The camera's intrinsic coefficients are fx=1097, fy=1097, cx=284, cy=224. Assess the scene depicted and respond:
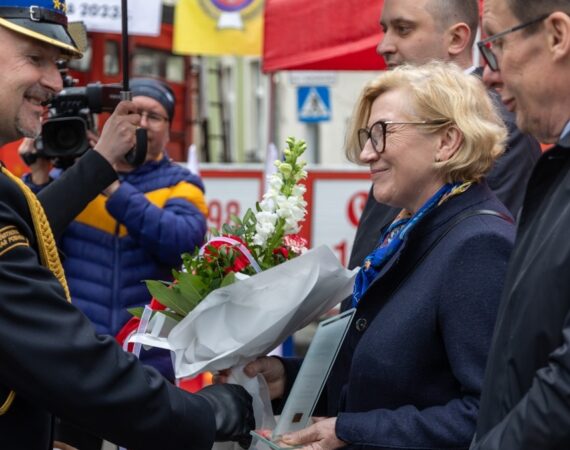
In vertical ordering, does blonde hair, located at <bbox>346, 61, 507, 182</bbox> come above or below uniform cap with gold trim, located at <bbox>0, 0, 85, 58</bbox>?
below

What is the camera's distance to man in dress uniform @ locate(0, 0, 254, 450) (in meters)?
2.34

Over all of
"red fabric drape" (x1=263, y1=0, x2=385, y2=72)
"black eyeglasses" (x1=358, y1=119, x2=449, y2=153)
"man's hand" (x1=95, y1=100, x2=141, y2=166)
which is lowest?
"man's hand" (x1=95, y1=100, x2=141, y2=166)

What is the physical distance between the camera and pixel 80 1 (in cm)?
757

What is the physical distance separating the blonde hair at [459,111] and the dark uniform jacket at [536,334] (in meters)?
0.60

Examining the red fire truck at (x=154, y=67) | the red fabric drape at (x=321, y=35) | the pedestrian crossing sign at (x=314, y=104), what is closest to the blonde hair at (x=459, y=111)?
the red fabric drape at (x=321, y=35)

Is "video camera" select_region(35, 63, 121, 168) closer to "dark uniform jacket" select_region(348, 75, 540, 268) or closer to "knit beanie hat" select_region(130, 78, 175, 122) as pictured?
"knit beanie hat" select_region(130, 78, 175, 122)

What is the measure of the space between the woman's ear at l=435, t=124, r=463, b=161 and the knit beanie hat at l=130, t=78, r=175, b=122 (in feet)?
7.77

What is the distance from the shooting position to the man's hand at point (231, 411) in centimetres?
264

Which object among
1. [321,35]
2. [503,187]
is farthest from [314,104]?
[503,187]

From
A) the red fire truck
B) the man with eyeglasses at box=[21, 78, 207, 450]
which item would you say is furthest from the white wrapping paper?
the red fire truck

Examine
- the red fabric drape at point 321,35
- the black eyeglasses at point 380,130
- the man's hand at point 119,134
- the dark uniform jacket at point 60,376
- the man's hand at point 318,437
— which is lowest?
the man's hand at point 318,437

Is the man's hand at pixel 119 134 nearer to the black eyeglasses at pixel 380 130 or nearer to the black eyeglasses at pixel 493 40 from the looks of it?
the black eyeglasses at pixel 380 130

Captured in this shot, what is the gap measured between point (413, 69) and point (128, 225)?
1829 mm

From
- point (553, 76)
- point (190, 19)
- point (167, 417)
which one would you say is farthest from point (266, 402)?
point (190, 19)
